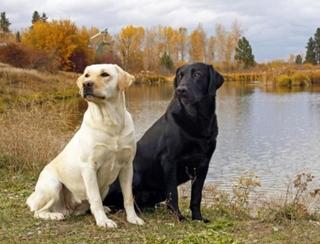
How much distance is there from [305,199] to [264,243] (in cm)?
268

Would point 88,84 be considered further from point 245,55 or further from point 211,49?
point 211,49

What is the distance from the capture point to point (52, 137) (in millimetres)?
10773

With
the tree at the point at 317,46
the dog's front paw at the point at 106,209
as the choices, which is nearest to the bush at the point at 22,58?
the dog's front paw at the point at 106,209

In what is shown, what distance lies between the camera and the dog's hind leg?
19.9ft

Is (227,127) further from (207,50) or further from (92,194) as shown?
(207,50)

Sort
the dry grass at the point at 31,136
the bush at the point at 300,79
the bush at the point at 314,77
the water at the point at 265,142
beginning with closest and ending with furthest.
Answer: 1. the dry grass at the point at 31,136
2. the water at the point at 265,142
3. the bush at the point at 300,79
4. the bush at the point at 314,77

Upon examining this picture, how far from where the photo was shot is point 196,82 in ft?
19.6

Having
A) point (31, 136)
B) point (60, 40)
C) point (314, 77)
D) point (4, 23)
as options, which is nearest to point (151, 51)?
point (4, 23)

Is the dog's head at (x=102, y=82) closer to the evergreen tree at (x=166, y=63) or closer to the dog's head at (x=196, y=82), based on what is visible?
the dog's head at (x=196, y=82)

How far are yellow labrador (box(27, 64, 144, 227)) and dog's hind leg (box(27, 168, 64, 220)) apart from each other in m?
0.02

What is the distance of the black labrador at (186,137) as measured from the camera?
5984 mm

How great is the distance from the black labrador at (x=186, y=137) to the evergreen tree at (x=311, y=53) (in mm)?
97388

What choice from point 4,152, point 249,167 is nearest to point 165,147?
point 4,152

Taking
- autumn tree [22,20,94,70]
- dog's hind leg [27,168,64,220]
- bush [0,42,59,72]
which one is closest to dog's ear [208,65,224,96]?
dog's hind leg [27,168,64,220]
